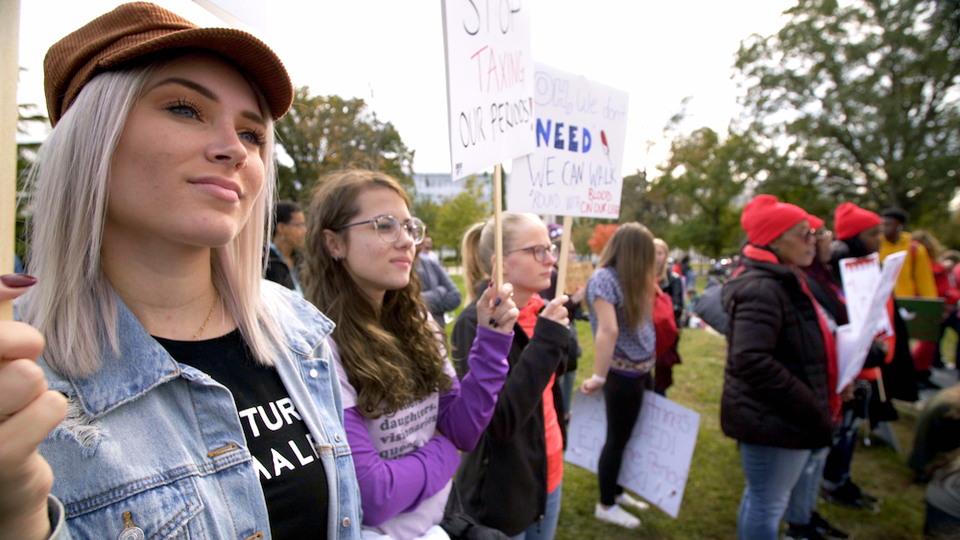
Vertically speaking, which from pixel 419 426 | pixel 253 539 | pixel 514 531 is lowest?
pixel 514 531

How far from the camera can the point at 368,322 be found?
1656 mm

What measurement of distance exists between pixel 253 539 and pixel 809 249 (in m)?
3.23

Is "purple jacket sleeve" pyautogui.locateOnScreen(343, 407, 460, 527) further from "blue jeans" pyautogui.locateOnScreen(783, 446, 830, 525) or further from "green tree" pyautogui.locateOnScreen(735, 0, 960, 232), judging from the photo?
"green tree" pyautogui.locateOnScreen(735, 0, 960, 232)

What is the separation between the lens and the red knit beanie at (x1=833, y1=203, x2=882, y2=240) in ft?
14.6

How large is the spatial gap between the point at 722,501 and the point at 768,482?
1528mm

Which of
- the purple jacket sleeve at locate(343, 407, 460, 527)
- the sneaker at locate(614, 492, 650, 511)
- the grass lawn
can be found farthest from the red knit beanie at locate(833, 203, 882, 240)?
the purple jacket sleeve at locate(343, 407, 460, 527)

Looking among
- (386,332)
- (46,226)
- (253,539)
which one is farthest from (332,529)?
(46,226)

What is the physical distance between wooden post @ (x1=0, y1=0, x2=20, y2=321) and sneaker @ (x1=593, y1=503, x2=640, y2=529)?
12.9ft

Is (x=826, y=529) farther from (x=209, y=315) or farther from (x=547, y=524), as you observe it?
(x=209, y=315)

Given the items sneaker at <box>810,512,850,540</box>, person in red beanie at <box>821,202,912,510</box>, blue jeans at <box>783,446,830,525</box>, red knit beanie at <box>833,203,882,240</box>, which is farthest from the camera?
red knit beanie at <box>833,203,882,240</box>

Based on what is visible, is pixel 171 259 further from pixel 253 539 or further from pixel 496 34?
pixel 496 34

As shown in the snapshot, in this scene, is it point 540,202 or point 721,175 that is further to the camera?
point 721,175

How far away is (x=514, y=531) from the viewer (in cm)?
212

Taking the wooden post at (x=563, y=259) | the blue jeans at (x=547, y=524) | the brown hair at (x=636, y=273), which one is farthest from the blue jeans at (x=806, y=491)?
the wooden post at (x=563, y=259)
